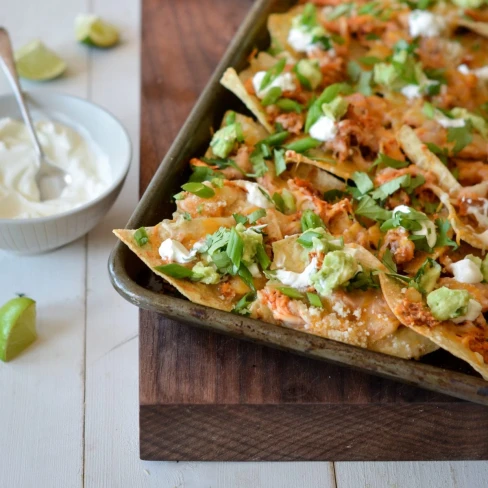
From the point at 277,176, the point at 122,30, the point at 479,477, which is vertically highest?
the point at 277,176

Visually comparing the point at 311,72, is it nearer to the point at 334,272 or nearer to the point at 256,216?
the point at 256,216

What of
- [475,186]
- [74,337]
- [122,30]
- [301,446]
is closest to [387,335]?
[301,446]

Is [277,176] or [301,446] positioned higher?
[277,176]

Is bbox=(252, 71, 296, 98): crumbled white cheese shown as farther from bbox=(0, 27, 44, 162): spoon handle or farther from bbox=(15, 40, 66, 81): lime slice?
bbox=(15, 40, 66, 81): lime slice

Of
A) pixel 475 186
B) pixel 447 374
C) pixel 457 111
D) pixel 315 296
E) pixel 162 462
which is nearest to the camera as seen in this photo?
pixel 447 374

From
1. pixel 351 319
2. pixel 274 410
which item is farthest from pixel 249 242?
pixel 274 410

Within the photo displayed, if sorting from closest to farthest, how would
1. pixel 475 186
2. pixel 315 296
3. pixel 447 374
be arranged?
pixel 447 374, pixel 315 296, pixel 475 186

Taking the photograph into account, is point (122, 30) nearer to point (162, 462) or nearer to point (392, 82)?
point (392, 82)

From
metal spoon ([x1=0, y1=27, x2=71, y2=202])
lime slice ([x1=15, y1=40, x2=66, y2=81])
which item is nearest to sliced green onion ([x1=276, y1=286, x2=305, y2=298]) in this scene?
metal spoon ([x1=0, y1=27, x2=71, y2=202])
